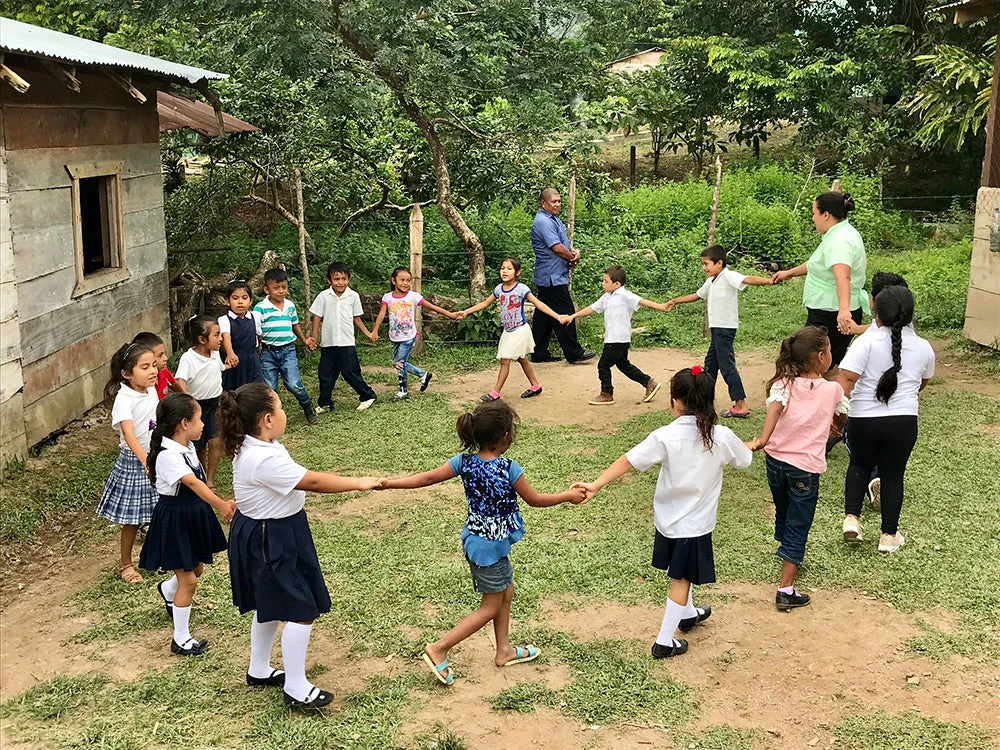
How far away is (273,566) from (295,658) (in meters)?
0.40

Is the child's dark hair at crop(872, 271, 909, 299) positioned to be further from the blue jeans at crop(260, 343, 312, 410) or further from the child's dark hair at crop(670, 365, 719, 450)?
the blue jeans at crop(260, 343, 312, 410)

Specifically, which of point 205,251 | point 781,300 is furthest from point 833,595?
point 205,251

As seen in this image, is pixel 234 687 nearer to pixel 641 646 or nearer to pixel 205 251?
pixel 641 646

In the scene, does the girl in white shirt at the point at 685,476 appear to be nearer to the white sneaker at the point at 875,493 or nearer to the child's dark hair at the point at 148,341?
the white sneaker at the point at 875,493

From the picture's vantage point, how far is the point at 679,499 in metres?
4.49

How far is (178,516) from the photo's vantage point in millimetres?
4695

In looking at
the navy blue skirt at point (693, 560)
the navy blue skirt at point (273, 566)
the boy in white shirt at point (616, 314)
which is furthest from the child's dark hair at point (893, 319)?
the navy blue skirt at point (273, 566)

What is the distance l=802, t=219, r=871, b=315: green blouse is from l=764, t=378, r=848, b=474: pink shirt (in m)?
1.84

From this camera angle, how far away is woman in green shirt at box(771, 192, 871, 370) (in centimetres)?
654

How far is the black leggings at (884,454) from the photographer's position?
5.42 metres

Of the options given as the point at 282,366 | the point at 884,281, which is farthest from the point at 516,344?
the point at 884,281

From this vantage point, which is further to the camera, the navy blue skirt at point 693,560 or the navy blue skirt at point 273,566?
the navy blue skirt at point 693,560

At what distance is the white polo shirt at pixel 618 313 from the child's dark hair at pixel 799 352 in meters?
3.53

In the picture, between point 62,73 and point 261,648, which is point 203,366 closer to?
point 62,73
